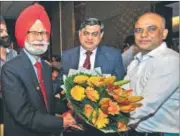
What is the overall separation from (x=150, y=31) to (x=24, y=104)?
78 centimetres

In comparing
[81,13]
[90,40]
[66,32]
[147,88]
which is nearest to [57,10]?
[66,32]

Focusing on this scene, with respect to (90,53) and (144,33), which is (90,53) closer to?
(90,53)

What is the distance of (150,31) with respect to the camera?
1.86m

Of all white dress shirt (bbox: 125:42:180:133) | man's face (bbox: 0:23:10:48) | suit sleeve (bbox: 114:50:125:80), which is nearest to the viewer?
white dress shirt (bbox: 125:42:180:133)

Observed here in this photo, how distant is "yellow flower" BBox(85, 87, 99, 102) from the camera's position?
4.81 feet

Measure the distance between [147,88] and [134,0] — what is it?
3611 mm

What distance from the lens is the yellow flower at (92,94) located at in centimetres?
147

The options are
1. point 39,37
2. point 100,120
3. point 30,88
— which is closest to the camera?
point 100,120

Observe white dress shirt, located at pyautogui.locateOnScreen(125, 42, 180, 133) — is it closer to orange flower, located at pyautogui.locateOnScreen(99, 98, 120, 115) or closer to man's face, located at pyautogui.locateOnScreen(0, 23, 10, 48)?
orange flower, located at pyautogui.locateOnScreen(99, 98, 120, 115)

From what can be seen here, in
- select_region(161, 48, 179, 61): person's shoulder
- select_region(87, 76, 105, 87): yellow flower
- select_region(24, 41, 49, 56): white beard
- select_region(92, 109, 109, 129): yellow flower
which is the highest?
select_region(24, 41, 49, 56): white beard

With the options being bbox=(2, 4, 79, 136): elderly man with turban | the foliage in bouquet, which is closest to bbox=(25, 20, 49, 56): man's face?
bbox=(2, 4, 79, 136): elderly man with turban

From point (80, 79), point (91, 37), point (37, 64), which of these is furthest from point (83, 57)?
point (80, 79)

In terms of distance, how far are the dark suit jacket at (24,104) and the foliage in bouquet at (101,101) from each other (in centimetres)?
15

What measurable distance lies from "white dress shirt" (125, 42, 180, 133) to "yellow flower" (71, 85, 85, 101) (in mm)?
282
